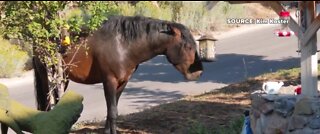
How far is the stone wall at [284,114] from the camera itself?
6613 millimetres

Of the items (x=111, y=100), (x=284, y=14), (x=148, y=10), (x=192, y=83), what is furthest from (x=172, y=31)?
(x=148, y=10)

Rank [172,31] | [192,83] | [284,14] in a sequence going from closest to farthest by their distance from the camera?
1. [284,14]
2. [172,31]
3. [192,83]

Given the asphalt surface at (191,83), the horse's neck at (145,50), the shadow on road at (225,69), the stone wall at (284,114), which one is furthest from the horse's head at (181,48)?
the shadow on road at (225,69)

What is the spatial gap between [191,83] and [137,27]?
7083mm

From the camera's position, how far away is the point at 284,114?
7004mm

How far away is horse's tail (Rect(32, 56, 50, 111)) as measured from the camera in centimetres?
925

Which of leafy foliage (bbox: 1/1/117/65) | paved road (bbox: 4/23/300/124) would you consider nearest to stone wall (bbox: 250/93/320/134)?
leafy foliage (bbox: 1/1/117/65)

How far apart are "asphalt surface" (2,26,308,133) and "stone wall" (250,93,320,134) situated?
457cm

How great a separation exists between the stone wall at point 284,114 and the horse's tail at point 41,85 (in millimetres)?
3274

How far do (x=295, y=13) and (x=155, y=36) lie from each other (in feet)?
6.70

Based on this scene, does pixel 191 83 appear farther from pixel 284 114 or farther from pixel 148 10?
pixel 284 114

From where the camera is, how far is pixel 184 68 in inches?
348

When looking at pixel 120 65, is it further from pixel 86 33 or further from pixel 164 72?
pixel 164 72

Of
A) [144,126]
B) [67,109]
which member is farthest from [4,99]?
[144,126]
